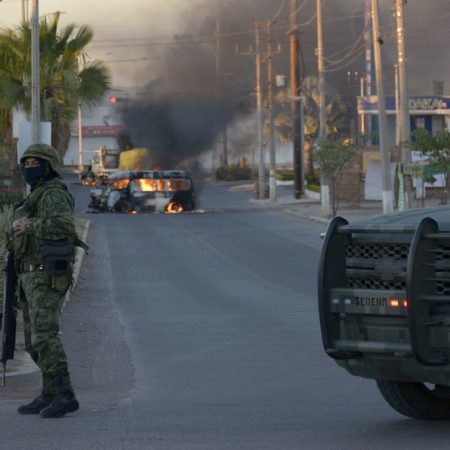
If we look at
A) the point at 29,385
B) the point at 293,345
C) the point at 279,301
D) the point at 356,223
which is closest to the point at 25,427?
the point at 29,385

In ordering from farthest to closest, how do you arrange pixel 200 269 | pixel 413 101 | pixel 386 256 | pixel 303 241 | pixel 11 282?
1. pixel 413 101
2. pixel 303 241
3. pixel 200 269
4. pixel 11 282
5. pixel 386 256

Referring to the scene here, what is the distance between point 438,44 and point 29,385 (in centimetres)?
7764

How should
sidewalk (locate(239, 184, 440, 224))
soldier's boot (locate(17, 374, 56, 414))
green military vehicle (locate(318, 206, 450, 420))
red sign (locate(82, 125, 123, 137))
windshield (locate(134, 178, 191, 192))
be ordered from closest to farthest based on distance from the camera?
green military vehicle (locate(318, 206, 450, 420)) < soldier's boot (locate(17, 374, 56, 414)) < sidewalk (locate(239, 184, 440, 224)) < windshield (locate(134, 178, 191, 192)) < red sign (locate(82, 125, 123, 137))

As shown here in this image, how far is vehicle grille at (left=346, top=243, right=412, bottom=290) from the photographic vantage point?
6.73m

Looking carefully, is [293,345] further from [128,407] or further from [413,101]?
[413,101]

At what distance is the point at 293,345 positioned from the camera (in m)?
12.2

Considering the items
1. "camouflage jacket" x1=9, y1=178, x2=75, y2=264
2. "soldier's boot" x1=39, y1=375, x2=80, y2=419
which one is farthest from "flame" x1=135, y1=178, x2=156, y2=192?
"soldier's boot" x1=39, y1=375, x2=80, y2=419

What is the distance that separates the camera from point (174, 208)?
46.2 metres

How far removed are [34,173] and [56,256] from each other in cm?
62

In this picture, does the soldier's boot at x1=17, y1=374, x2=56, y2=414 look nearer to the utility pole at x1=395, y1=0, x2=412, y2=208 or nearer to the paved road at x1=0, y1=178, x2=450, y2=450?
the paved road at x1=0, y1=178, x2=450, y2=450

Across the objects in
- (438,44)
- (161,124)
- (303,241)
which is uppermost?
(438,44)

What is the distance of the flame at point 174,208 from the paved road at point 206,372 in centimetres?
2124

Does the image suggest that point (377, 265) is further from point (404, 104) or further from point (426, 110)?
point (426, 110)

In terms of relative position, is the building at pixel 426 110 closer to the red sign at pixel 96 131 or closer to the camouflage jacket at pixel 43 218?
the camouflage jacket at pixel 43 218
